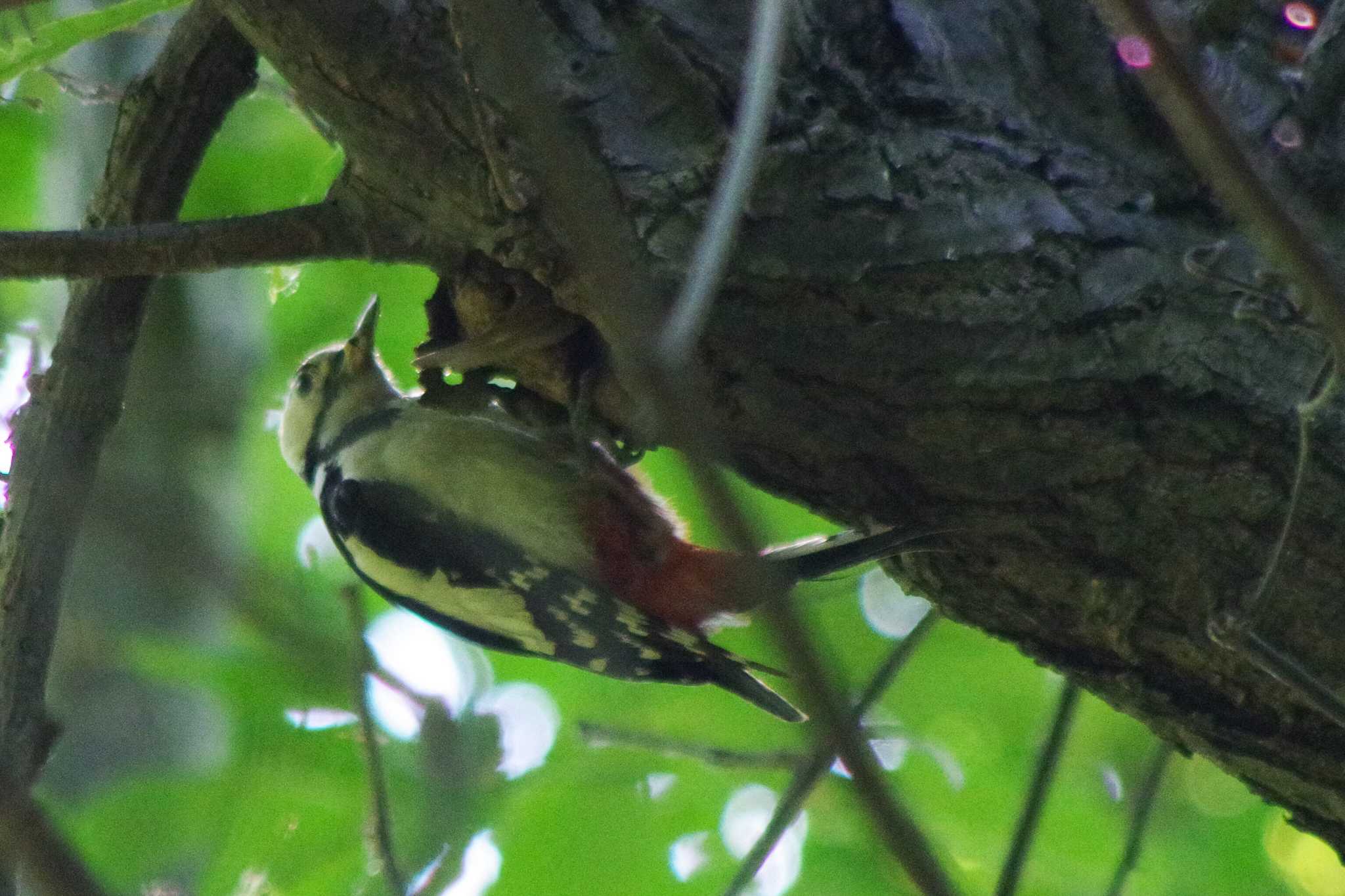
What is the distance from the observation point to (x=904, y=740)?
3.20 meters

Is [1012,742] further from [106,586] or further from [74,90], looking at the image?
[74,90]

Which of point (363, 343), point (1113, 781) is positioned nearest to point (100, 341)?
point (363, 343)

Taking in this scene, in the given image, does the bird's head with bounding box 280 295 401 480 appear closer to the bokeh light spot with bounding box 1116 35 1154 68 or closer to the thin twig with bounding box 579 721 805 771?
the thin twig with bounding box 579 721 805 771

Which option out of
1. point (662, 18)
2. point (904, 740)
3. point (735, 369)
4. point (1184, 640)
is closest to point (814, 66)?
point (662, 18)

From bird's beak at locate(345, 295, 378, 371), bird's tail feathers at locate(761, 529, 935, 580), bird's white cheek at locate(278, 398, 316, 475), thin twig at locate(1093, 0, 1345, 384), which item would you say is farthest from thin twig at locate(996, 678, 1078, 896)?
bird's white cheek at locate(278, 398, 316, 475)

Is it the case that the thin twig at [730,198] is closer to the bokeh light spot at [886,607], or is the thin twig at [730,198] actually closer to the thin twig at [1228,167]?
the thin twig at [1228,167]

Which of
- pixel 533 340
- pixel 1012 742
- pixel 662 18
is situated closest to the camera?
pixel 662 18

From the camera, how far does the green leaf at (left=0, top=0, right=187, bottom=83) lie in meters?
2.24


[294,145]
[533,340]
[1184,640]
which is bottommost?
[294,145]

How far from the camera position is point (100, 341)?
7.92ft

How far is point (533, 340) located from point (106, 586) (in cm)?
135

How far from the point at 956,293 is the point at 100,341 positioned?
147cm

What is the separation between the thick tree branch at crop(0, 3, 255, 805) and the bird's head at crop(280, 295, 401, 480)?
121 centimetres

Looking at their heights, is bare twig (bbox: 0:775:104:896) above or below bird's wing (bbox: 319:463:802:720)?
above
